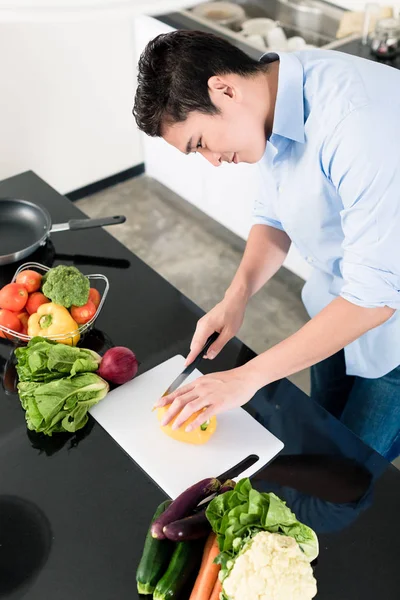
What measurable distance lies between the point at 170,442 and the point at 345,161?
0.65 m

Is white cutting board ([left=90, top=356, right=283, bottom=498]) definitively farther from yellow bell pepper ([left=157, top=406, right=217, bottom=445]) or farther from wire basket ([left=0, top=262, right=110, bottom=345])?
wire basket ([left=0, top=262, right=110, bottom=345])

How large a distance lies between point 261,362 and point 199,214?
2435mm

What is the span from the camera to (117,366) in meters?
1.40

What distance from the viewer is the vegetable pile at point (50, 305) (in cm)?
147

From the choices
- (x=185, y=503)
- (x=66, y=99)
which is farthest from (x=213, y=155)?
(x=66, y=99)

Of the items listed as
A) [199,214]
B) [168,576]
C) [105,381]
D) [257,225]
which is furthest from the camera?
[199,214]

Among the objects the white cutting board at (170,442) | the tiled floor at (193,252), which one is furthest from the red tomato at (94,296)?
the tiled floor at (193,252)

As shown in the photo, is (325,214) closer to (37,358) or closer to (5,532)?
(37,358)

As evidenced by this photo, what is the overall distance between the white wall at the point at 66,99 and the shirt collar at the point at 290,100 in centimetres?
219

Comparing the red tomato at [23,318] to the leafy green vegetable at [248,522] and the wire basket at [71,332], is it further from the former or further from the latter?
the leafy green vegetable at [248,522]

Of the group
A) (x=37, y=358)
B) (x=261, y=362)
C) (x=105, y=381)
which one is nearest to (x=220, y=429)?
(x=261, y=362)

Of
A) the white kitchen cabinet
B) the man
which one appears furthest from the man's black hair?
the white kitchen cabinet

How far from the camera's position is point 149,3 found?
0.55 metres

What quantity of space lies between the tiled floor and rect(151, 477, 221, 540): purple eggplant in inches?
62.9
